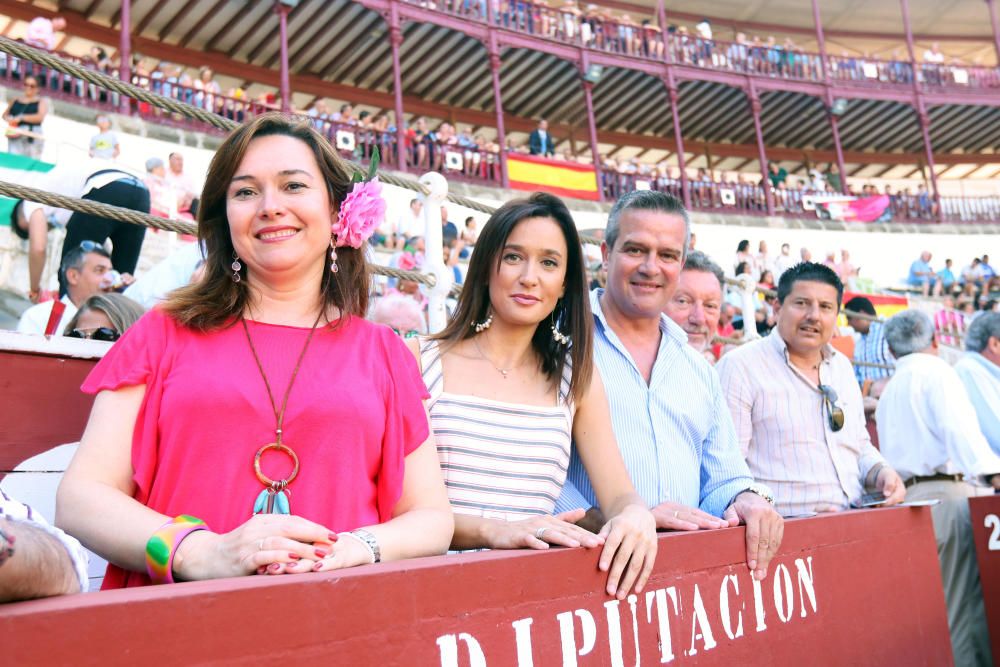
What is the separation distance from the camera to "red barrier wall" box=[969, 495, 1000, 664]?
361 cm

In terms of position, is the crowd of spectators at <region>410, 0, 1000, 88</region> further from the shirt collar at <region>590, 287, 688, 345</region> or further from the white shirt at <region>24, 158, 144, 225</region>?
the shirt collar at <region>590, 287, 688, 345</region>

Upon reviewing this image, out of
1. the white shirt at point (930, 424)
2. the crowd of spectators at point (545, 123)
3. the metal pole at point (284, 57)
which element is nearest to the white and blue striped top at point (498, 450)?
the white shirt at point (930, 424)

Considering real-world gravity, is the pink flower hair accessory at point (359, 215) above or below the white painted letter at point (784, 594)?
above

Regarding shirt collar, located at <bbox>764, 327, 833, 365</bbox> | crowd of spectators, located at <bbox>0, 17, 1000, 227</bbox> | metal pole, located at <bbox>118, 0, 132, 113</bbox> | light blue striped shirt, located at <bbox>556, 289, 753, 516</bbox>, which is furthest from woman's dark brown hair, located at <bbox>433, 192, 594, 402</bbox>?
metal pole, located at <bbox>118, 0, 132, 113</bbox>

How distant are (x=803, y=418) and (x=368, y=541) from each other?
93.3 inches

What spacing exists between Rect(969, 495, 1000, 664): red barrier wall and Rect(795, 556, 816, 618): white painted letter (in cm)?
189

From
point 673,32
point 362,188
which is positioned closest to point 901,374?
point 362,188

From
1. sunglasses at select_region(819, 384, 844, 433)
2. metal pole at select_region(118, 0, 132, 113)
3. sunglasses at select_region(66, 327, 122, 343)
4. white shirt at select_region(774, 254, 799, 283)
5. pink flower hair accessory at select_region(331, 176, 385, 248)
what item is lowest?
sunglasses at select_region(819, 384, 844, 433)

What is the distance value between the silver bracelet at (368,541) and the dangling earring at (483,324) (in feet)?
2.84

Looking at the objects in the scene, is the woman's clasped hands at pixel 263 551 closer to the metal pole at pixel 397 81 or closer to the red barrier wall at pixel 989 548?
the red barrier wall at pixel 989 548

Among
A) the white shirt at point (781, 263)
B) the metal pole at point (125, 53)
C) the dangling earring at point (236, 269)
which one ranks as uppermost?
the metal pole at point (125, 53)

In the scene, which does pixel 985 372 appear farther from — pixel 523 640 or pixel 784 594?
pixel 523 640

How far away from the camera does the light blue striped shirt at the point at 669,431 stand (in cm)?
229

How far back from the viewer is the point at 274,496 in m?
1.41
